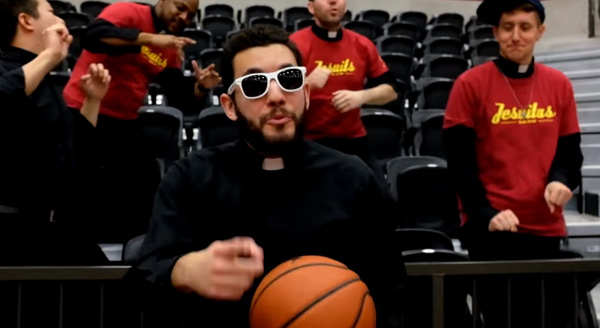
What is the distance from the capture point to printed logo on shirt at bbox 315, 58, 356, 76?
314cm

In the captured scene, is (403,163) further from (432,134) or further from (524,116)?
(524,116)

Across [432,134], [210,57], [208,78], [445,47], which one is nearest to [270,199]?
[208,78]

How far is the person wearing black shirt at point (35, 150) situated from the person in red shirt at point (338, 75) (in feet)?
3.94

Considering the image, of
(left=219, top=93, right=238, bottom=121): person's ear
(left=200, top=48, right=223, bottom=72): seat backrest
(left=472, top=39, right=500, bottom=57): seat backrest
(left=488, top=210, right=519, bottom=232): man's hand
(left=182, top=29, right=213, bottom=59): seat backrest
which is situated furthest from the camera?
(left=472, top=39, right=500, bottom=57): seat backrest

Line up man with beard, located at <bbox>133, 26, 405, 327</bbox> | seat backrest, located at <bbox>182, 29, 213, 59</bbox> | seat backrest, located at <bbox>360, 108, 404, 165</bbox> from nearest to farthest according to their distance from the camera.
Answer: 1. man with beard, located at <bbox>133, 26, 405, 327</bbox>
2. seat backrest, located at <bbox>360, 108, 404, 165</bbox>
3. seat backrest, located at <bbox>182, 29, 213, 59</bbox>

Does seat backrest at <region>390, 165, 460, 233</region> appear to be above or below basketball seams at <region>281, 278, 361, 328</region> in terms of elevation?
below

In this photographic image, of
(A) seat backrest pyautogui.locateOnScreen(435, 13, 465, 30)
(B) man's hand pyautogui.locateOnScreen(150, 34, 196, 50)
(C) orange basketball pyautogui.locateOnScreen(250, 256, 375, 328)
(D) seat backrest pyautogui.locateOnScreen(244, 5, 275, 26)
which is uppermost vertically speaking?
(D) seat backrest pyautogui.locateOnScreen(244, 5, 275, 26)

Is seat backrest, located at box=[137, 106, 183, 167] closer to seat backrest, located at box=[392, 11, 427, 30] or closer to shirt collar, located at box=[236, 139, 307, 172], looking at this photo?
shirt collar, located at box=[236, 139, 307, 172]

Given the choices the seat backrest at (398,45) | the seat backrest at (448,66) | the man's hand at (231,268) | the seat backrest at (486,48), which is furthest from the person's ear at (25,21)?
the seat backrest at (486,48)

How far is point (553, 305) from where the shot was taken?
222 cm

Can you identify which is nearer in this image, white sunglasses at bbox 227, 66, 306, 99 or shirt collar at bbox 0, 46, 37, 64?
white sunglasses at bbox 227, 66, 306, 99

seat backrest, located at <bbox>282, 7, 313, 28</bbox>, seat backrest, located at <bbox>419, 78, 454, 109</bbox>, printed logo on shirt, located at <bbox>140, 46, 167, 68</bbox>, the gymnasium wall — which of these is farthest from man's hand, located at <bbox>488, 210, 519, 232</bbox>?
the gymnasium wall

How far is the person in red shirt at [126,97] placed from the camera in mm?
3131

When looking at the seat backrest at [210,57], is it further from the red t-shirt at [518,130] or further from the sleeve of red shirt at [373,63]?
the red t-shirt at [518,130]
